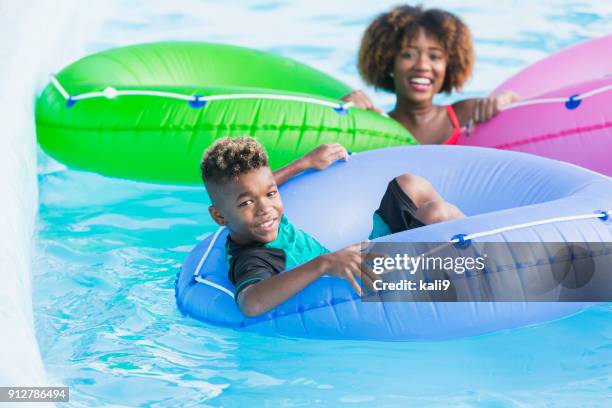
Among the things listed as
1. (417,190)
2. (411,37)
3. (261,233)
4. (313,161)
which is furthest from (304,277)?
(411,37)

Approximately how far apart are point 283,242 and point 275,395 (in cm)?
41

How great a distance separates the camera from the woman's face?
3904 mm

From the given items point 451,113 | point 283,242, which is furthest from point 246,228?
point 451,113

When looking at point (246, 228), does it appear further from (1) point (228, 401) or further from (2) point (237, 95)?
(2) point (237, 95)

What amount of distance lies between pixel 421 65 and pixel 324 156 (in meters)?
0.96

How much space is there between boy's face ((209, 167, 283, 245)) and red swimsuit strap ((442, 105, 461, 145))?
4.61ft

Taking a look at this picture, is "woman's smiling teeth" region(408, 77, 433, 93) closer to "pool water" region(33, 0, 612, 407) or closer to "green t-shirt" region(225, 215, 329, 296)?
"pool water" region(33, 0, 612, 407)

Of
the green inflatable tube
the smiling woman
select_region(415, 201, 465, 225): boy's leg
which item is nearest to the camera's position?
select_region(415, 201, 465, 225): boy's leg

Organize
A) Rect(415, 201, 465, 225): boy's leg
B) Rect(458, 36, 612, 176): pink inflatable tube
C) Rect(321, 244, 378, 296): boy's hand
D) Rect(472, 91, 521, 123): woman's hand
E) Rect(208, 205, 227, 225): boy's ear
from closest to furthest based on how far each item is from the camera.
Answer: Rect(321, 244, 378, 296): boy's hand
Rect(208, 205, 227, 225): boy's ear
Rect(415, 201, 465, 225): boy's leg
Rect(458, 36, 612, 176): pink inflatable tube
Rect(472, 91, 521, 123): woman's hand

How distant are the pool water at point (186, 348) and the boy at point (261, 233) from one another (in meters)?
0.19

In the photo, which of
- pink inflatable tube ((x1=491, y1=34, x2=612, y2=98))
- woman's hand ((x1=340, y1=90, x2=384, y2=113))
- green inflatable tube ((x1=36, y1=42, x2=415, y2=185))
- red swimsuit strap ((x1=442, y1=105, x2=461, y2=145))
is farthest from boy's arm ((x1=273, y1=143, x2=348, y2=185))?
pink inflatable tube ((x1=491, y1=34, x2=612, y2=98))

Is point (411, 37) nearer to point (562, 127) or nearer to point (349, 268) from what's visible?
point (562, 127)

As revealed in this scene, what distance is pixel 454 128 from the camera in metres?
3.86

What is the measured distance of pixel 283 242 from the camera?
2.58 metres
